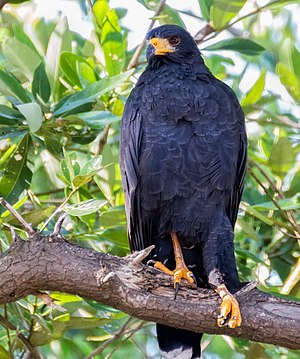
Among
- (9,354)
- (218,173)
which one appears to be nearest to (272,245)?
(218,173)

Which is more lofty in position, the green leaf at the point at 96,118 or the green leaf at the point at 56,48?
the green leaf at the point at 56,48

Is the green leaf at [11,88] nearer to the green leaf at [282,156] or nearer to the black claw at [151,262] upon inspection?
the black claw at [151,262]

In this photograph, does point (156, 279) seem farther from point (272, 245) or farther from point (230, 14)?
point (230, 14)

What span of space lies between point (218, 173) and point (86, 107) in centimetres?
92

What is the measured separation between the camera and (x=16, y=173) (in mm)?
4844

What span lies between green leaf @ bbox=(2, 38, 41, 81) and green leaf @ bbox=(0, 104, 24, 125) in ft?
1.43

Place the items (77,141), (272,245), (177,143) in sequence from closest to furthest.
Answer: (177,143), (77,141), (272,245)

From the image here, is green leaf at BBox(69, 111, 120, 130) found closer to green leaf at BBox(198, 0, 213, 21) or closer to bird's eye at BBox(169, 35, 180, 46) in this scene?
bird's eye at BBox(169, 35, 180, 46)

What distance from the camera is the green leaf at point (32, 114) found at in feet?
14.3

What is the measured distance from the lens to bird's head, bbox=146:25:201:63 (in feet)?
17.0

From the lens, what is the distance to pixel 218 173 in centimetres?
486

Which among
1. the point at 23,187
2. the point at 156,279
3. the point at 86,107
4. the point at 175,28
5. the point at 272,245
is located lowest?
the point at 272,245

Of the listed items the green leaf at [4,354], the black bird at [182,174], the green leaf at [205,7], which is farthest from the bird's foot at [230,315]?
the green leaf at [205,7]

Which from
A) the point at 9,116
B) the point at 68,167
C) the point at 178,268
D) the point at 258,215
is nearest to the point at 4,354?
the point at 178,268
